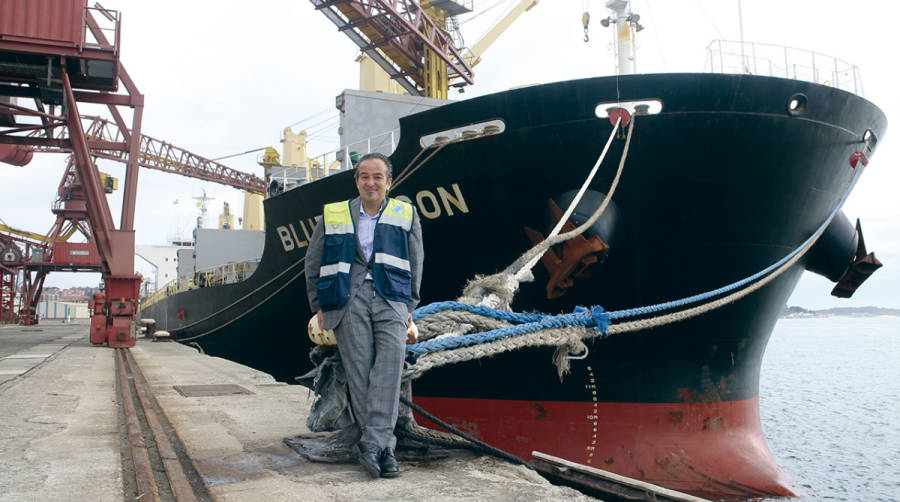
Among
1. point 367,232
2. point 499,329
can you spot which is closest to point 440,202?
point 499,329

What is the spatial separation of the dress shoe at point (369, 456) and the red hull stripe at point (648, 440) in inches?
149

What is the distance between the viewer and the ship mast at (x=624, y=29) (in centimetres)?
777

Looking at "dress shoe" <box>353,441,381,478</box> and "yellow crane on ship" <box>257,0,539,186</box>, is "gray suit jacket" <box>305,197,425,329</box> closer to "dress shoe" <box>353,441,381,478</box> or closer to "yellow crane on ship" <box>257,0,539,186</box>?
"dress shoe" <box>353,441,381,478</box>

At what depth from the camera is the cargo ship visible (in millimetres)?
5848

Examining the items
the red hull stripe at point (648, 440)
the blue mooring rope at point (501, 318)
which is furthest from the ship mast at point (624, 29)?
the blue mooring rope at point (501, 318)

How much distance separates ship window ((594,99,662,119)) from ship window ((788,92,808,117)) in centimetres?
127

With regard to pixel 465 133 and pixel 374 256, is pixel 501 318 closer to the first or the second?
pixel 374 256

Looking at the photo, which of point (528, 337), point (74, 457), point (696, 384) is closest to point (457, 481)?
point (528, 337)

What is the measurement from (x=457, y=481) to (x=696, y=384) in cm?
445

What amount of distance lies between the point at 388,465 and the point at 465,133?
442cm

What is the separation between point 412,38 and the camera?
41.7ft

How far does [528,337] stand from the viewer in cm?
337

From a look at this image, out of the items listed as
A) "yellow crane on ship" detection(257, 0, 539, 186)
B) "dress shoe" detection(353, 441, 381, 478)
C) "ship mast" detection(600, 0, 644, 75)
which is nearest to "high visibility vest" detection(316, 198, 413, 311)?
"dress shoe" detection(353, 441, 381, 478)

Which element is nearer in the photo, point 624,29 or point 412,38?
point 624,29
